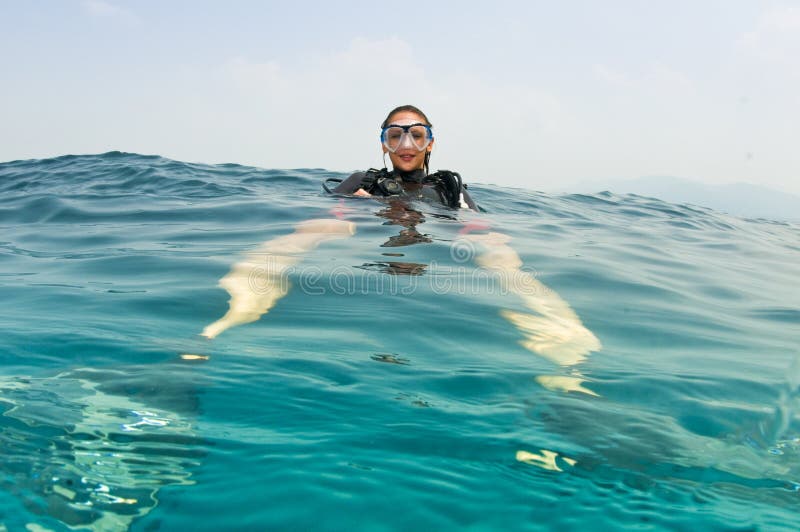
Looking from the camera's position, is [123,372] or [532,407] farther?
[123,372]

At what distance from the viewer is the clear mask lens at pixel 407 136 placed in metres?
6.70

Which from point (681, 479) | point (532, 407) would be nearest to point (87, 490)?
point (532, 407)

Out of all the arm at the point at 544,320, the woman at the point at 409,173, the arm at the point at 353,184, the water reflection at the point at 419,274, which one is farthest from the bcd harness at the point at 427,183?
the arm at the point at 544,320

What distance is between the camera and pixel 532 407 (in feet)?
7.15

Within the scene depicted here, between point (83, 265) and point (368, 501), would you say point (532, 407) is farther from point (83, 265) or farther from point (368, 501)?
point (83, 265)

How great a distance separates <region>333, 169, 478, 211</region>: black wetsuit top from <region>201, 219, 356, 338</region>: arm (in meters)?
1.42

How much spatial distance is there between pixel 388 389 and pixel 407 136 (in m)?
4.79

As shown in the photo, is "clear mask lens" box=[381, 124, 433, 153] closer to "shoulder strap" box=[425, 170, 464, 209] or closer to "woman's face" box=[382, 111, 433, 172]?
"woman's face" box=[382, 111, 433, 172]

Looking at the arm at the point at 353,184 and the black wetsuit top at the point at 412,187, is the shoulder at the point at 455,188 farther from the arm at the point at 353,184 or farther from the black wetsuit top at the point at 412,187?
the arm at the point at 353,184

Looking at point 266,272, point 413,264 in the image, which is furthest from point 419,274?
point 266,272

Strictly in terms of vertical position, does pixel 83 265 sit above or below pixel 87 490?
above

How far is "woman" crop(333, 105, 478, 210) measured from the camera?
6.73m

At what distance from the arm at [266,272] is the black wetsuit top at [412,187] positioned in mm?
1419

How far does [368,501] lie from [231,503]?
352mm
